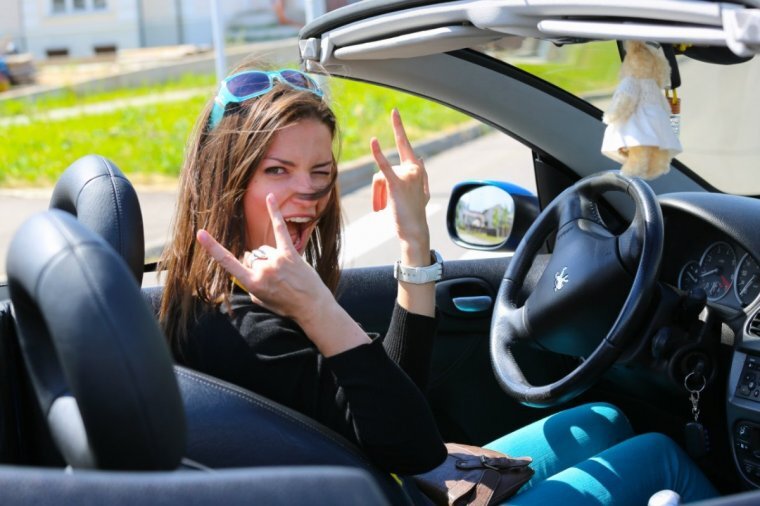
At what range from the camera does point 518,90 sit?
104 inches

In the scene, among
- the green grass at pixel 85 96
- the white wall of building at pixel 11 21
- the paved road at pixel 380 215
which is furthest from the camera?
the white wall of building at pixel 11 21

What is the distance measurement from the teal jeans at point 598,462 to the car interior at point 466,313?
100 mm

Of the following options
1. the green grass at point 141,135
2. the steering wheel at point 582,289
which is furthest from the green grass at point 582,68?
the green grass at point 141,135

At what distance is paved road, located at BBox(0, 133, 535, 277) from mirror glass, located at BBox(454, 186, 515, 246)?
6.31ft

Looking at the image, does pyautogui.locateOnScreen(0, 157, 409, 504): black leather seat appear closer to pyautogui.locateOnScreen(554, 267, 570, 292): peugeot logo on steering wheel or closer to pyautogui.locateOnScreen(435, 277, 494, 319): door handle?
pyautogui.locateOnScreen(554, 267, 570, 292): peugeot logo on steering wheel

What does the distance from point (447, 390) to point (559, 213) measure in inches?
26.0

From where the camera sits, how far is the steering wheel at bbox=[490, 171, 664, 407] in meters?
2.19

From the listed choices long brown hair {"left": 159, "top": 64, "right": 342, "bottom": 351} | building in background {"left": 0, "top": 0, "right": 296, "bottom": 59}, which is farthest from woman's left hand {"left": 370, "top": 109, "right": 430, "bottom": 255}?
building in background {"left": 0, "top": 0, "right": 296, "bottom": 59}

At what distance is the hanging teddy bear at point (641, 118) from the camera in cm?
158

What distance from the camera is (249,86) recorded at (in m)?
2.11

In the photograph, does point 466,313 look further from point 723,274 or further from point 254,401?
point 254,401

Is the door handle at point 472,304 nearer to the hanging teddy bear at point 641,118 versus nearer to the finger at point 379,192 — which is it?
the finger at point 379,192

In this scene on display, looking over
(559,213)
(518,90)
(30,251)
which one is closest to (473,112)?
(518,90)

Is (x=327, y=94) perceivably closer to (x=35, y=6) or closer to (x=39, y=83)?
(x=39, y=83)
